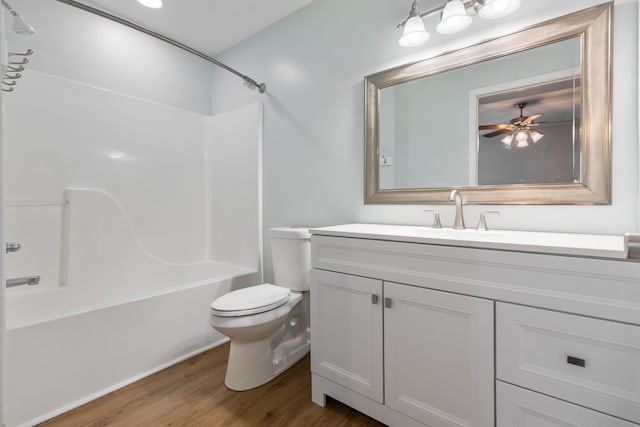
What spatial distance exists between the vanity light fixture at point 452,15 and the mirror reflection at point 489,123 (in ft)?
0.63

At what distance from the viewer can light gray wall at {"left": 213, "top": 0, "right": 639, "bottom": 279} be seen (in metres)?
1.16

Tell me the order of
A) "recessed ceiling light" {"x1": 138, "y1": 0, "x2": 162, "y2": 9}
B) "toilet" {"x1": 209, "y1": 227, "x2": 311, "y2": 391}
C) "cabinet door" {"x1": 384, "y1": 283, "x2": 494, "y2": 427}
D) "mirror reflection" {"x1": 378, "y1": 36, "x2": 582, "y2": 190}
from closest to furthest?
"cabinet door" {"x1": 384, "y1": 283, "x2": 494, "y2": 427}
"mirror reflection" {"x1": 378, "y1": 36, "x2": 582, "y2": 190}
"toilet" {"x1": 209, "y1": 227, "x2": 311, "y2": 391}
"recessed ceiling light" {"x1": 138, "y1": 0, "x2": 162, "y2": 9}

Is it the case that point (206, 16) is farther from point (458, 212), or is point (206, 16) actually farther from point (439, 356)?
point (439, 356)

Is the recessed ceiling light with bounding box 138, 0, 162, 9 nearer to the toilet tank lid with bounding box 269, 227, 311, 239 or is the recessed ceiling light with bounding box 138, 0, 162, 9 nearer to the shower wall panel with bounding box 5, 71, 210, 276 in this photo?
the shower wall panel with bounding box 5, 71, 210, 276

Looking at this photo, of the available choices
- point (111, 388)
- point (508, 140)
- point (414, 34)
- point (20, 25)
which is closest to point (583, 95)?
point (508, 140)

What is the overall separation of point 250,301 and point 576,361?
141 cm

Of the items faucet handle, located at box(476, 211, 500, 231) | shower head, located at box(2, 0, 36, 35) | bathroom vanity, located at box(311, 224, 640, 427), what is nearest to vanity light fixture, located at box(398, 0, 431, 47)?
faucet handle, located at box(476, 211, 500, 231)

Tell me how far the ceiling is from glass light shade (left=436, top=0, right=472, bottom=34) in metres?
1.13

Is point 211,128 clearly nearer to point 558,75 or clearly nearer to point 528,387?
point 558,75

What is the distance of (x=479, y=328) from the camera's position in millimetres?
1059

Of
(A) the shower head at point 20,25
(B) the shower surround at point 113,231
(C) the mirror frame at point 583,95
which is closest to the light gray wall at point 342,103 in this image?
(C) the mirror frame at point 583,95

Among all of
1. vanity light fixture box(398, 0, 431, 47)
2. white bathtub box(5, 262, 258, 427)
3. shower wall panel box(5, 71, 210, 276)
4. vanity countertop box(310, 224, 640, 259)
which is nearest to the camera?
vanity countertop box(310, 224, 640, 259)

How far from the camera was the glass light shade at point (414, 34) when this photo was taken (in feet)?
4.93

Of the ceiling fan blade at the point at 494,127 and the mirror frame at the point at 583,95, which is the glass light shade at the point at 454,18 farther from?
the ceiling fan blade at the point at 494,127
